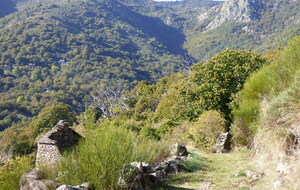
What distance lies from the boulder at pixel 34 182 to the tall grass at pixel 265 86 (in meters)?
3.83

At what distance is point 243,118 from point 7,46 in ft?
435

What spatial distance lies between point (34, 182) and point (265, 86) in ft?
15.3

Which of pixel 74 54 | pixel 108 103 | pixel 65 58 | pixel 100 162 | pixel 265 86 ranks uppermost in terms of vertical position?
pixel 74 54

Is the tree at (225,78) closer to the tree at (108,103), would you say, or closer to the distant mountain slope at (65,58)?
the tree at (108,103)

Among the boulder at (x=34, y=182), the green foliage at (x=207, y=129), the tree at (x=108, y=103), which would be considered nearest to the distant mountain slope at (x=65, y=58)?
the tree at (x=108, y=103)

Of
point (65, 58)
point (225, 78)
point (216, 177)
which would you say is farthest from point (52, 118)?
point (65, 58)

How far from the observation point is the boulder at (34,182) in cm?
368

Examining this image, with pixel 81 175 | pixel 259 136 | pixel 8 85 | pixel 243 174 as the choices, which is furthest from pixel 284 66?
pixel 8 85

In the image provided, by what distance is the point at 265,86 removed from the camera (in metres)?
5.59

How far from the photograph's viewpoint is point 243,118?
7262 millimetres

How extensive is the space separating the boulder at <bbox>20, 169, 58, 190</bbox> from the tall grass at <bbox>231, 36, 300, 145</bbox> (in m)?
3.83

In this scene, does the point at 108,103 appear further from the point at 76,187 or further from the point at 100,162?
the point at 76,187

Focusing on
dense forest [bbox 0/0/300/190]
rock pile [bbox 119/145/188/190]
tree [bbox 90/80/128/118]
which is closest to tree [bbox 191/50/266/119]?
dense forest [bbox 0/0/300/190]

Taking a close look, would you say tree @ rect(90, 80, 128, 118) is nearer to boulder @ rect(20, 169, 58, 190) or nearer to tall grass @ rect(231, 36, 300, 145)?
tall grass @ rect(231, 36, 300, 145)
